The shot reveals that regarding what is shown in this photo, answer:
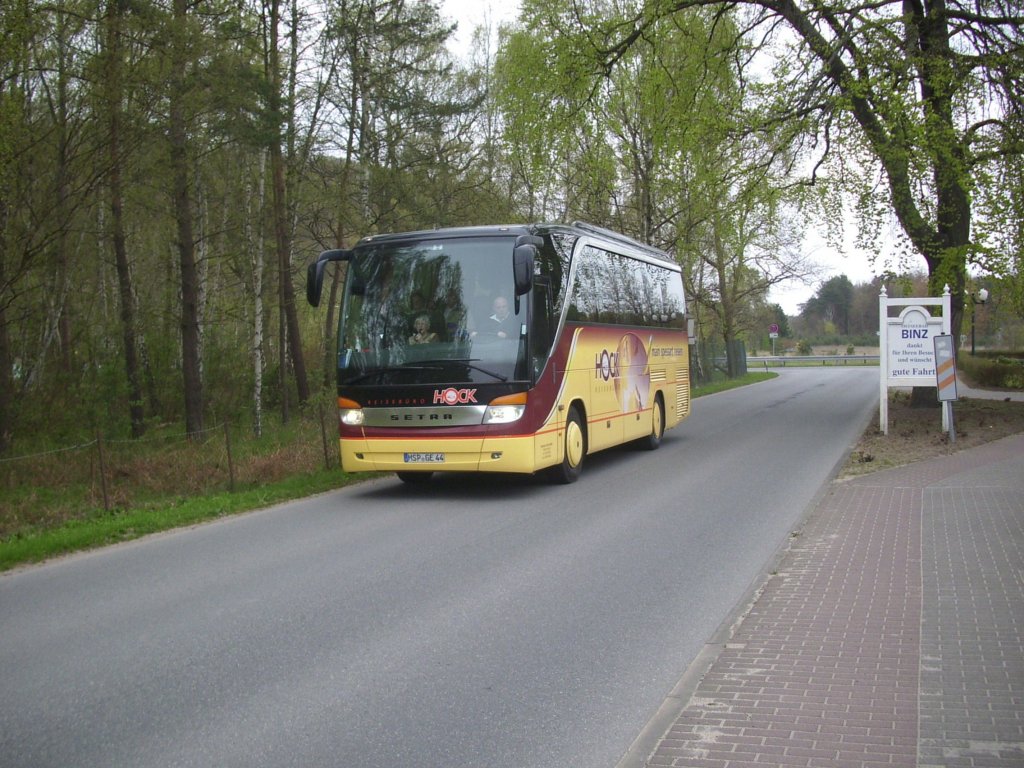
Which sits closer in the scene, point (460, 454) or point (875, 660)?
point (875, 660)

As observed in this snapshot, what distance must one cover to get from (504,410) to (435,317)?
58.3 inches

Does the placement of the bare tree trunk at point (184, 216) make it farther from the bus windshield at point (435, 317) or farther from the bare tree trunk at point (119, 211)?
the bus windshield at point (435, 317)

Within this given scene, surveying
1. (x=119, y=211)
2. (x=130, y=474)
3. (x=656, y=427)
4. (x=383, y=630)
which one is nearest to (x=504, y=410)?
(x=383, y=630)

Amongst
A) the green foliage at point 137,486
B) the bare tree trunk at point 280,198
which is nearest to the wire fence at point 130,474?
the green foliage at point 137,486

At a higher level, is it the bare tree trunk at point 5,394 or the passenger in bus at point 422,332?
the passenger in bus at point 422,332

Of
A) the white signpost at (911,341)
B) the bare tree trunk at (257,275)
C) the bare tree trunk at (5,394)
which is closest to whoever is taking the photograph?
the bare tree trunk at (5,394)

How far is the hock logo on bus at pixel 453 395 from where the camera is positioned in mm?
12141

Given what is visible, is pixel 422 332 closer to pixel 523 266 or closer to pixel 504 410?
pixel 504 410

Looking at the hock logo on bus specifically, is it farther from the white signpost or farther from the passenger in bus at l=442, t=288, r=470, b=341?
the white signpost

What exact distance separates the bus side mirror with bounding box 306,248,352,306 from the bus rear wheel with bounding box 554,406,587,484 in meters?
3.71

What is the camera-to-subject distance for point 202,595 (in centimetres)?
768

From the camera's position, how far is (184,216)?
20.3m

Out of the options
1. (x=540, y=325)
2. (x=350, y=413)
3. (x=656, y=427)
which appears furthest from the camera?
(x=656, y=427)

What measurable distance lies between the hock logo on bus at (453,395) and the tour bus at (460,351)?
0.01 meters
